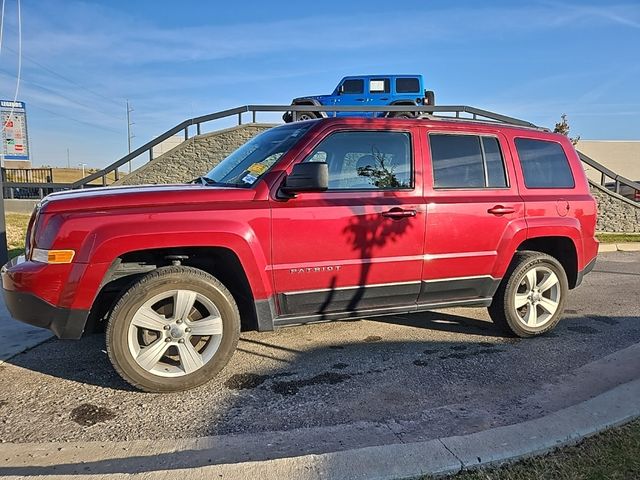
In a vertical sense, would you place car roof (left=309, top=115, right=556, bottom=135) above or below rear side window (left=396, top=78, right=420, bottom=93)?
below

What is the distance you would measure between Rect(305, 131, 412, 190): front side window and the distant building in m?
42.8

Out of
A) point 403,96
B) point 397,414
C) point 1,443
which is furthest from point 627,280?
point 403,96

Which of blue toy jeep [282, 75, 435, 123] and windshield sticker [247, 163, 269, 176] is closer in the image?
windshield sticker [247, 163, 269, 176]

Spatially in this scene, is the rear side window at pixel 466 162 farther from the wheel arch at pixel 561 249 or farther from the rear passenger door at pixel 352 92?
the rear passenger door at pixel 352 92

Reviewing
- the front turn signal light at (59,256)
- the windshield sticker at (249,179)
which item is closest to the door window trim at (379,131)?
the windshield sticker at (249,179)

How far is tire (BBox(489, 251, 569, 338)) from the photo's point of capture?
15.1 ft

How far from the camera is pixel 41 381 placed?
145 inches

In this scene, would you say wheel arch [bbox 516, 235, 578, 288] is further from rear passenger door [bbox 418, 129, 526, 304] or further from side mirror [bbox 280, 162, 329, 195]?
side mirror [bbox 280, 162, 329, 195]

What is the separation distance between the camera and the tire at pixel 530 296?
4.61 metres

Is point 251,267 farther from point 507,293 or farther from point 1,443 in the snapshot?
point 507,293

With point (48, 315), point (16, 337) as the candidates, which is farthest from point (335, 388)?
point (16, 337)

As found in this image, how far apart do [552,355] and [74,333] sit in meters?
3.84

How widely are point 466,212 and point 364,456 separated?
2468 mm

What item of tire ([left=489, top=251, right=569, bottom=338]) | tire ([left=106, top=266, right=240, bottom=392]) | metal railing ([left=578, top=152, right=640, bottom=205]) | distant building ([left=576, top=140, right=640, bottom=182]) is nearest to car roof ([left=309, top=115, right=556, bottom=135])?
tire ([left=489, top=251, right=569, bottom=338])
